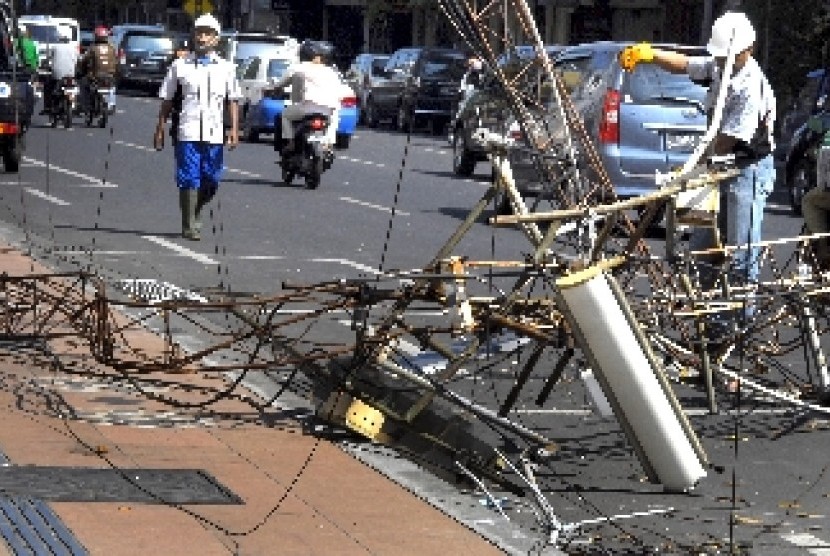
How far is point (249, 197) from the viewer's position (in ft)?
81.4

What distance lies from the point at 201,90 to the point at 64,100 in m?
20.1

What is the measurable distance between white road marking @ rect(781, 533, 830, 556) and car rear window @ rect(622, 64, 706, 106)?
1361 cm

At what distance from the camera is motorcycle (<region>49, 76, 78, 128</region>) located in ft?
126

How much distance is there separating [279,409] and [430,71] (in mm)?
31351

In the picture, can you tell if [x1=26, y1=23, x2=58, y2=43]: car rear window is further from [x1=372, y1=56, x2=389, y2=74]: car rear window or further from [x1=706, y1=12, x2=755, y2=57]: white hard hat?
[x1=706, y1=12, x2=755, y2=57]: white hard hat

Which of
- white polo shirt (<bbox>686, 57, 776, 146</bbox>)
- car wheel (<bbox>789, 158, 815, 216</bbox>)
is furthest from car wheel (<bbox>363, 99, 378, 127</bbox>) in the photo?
white polo shirt (<bbox>686, 57, 776, 146</bbox>)

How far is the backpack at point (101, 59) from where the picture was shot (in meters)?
39.8

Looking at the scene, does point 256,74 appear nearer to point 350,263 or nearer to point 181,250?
point 181,250

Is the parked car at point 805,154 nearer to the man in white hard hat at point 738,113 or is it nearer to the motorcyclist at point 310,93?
the motorcyclist at point 310,93

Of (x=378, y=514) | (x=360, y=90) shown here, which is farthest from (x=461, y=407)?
(x=360, y=90)

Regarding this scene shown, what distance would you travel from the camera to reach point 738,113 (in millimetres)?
11203

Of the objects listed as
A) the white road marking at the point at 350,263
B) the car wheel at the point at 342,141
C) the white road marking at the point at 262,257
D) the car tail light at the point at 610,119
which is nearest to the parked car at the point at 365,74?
the car wheel at the point at 342,141

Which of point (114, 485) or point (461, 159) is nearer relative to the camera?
point (114, 485)

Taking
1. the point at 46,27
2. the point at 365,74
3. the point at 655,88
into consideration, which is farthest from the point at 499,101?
the point at 46,27
